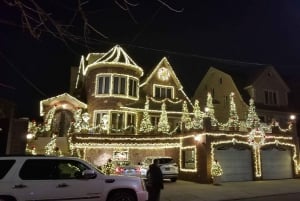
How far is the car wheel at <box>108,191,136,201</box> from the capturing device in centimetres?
957

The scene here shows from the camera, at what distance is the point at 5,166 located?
28.0 feet

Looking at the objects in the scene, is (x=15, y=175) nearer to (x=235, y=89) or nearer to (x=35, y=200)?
(x=35, y=200)

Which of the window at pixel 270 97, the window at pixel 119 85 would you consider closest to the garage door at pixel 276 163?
the window at pixel 270 97

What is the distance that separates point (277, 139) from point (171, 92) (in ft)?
36.2

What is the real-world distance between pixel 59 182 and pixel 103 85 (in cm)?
2099

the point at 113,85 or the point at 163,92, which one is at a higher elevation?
the point at 163,92

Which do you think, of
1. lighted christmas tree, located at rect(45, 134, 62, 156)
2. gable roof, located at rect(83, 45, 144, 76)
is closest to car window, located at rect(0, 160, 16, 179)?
lighted christmas tree, located at rect(45, 134, 62, 156)

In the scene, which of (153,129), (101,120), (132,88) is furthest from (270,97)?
(101,120)

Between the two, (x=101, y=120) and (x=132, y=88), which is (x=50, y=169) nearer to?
(x=101, y=120)

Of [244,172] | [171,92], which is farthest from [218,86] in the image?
[244,172]

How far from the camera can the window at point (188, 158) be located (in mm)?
24953

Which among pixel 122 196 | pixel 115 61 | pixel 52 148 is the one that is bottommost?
pixel 122 196

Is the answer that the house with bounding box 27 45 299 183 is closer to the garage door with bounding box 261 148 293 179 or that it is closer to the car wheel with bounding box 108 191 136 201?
the garage door with bounding box 261 148 293 179

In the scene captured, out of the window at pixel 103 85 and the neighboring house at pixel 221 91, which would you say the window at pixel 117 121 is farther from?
the neighboring house at pixel 221 91
